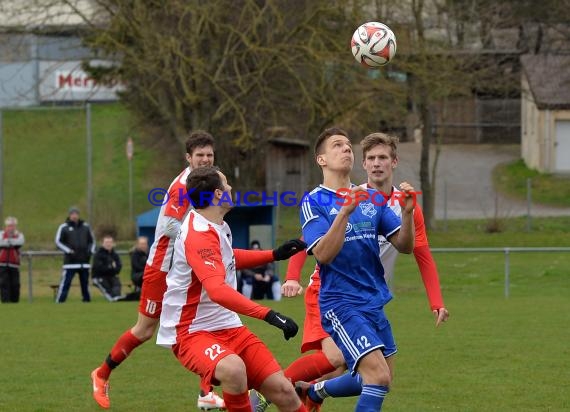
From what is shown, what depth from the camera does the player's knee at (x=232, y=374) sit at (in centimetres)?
565

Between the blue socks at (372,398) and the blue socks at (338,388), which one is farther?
the blue socks at (338,388)

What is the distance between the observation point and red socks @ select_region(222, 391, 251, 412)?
5.74 meters

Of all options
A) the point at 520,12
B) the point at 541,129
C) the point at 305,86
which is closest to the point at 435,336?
the point at 305,86

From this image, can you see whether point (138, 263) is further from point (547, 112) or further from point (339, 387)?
point (547, 112)

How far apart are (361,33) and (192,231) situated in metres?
4.06

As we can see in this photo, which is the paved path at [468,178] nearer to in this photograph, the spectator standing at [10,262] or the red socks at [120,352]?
the spectator standing at [10,262]

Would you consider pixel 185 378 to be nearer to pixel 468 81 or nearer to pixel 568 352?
pixel 568 352

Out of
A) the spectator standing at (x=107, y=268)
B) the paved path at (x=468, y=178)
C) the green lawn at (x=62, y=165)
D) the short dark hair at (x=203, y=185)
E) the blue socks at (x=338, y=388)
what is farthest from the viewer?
the green lawn at (x=62, y=165)

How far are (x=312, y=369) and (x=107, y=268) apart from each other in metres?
11.9

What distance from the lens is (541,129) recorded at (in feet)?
121

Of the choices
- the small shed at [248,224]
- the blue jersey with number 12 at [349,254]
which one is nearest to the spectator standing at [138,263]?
the small shed at [248,224]

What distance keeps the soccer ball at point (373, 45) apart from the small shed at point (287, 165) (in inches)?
985

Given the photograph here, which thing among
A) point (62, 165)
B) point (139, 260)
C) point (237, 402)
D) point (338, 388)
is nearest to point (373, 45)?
point (338, 388)

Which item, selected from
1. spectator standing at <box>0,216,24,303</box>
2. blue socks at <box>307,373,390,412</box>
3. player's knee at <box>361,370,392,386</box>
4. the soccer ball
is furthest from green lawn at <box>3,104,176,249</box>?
player's knee at <box>361,370,392,386</box>
